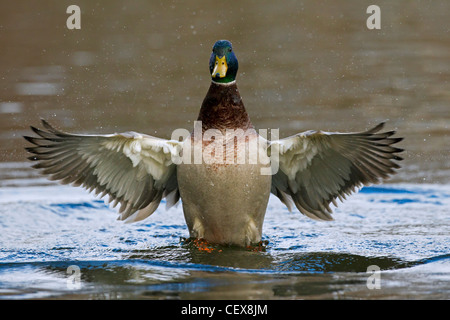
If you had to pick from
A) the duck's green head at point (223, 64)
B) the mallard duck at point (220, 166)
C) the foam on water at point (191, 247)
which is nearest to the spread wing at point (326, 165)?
the mallard duck at point (220, 166)

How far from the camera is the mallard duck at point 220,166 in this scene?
6391mm

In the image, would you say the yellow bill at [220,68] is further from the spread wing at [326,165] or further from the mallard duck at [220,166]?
the spread wing at [326,165]

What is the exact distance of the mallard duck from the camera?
6.39 m

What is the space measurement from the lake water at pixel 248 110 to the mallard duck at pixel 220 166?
Answer: 341mm

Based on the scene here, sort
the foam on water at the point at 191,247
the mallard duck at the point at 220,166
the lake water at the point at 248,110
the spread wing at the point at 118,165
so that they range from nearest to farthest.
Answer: the foam on water at the point at 191,247, the lake water at the point at 248,110, the mallard duck at the point at 220,166, the spread wing at the point at 118,165

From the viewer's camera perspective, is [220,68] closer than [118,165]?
Yes

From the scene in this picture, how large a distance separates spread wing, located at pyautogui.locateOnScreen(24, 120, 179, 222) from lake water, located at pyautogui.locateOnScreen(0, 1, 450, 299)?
1.38 ft

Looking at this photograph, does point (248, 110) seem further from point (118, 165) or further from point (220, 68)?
point (220, 68)

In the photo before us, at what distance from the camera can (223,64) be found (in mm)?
6465

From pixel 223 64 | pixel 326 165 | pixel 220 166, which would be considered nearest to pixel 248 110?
pixel 326 165

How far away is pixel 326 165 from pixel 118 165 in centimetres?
171

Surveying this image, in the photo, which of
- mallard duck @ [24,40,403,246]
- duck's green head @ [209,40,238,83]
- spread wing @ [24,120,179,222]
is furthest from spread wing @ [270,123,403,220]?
spread wing @ [24,120,179,222]

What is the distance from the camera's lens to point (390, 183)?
8969 mm
